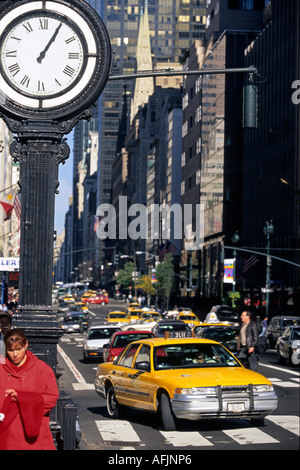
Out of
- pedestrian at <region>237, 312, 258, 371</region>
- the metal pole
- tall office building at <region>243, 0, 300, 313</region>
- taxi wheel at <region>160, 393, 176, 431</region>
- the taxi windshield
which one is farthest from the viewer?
tall office building at <region>243, 0, 300, 313</region>

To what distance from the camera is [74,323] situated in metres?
63.4

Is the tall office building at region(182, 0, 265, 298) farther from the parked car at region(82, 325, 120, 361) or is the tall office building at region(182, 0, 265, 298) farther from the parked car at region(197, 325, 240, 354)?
the parked car at region(197, 325, 240, 354)

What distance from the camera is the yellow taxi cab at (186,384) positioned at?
14859mm

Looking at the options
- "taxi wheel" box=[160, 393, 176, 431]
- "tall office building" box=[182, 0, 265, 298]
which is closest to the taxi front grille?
"taxi wheel" box=[160, 393, 176, 431]

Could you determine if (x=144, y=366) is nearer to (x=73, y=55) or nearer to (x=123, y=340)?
(x=73, y=55)

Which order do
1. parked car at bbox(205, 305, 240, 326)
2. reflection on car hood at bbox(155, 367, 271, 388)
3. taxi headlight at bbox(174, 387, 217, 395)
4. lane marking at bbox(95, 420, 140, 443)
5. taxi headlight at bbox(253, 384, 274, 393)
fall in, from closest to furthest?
lane marking at bbox(95, 420, 140, 443)
taxi headlight at bbox(174, 387, 217, 395)
reflection on car hood at bbox(155, 367, 271, 388)
taxi headlight at bbox(253, 384, 274, 393)
parked car at bbox(205, 305, 240, 326)

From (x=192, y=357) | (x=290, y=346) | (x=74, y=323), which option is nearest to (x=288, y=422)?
(x=192, y=357)

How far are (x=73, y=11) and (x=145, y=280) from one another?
123 meters

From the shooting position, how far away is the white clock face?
8461mm

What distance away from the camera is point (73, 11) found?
8.59 meters

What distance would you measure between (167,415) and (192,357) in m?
1.37

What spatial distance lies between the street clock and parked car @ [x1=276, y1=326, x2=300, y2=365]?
83.1 feet
